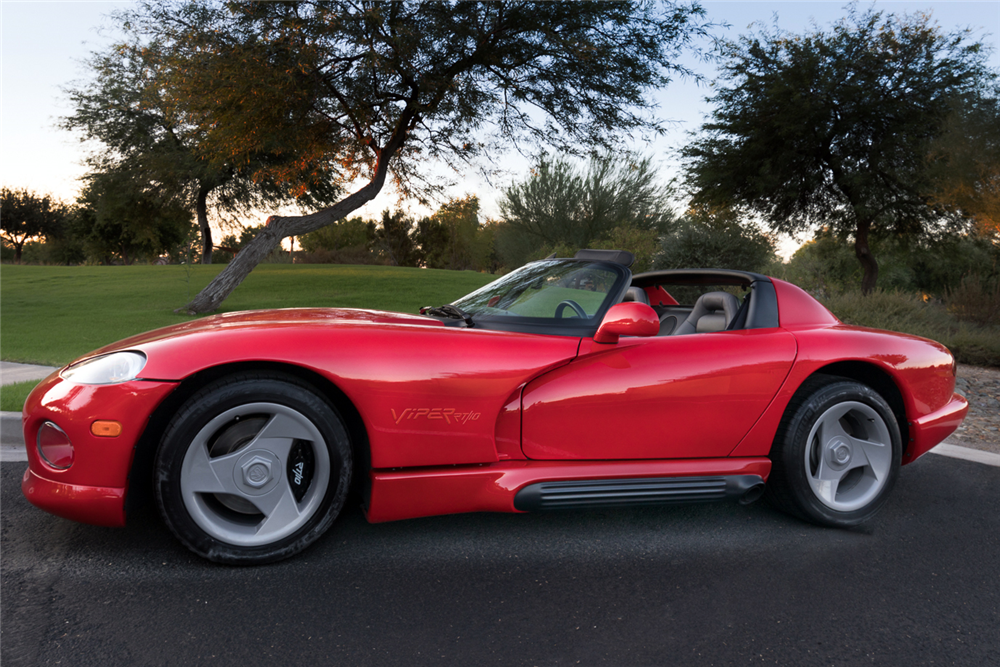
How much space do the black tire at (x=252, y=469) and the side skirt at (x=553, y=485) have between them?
222 millimetres

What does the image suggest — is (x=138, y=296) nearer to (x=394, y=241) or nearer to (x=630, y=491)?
(x=630, y=491)

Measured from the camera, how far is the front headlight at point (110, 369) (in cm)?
241

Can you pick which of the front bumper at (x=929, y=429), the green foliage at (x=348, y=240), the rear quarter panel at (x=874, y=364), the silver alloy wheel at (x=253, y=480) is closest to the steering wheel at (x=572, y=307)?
the rear quarter panel at (x=874, y=364)

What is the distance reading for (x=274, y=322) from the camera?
270 centimetres

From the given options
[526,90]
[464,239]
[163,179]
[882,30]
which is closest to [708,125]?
[882,30]

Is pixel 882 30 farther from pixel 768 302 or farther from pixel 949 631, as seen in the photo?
pixel 949 631

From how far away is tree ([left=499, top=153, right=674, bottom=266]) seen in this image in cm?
3338

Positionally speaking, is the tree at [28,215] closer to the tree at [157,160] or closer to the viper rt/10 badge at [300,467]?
the tree at [157,160]

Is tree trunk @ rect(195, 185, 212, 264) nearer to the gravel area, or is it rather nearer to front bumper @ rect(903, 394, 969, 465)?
the gravel area

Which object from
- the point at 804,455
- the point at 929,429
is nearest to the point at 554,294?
the point at 804,455

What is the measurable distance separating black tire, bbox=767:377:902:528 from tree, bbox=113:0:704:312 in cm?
1113

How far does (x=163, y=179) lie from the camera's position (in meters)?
28.7

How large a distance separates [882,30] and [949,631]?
1775cm

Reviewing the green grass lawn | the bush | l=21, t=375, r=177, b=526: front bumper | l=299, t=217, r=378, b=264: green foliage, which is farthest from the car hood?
l=299, t=217, r=378, b=264: green foliage
